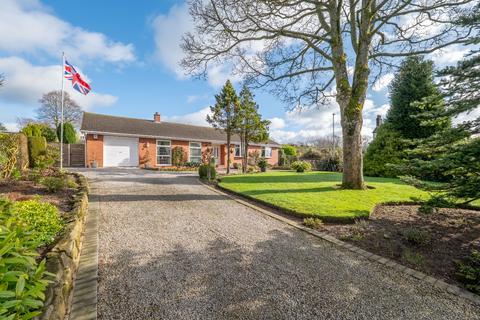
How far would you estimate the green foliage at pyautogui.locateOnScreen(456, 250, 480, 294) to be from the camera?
2.77m

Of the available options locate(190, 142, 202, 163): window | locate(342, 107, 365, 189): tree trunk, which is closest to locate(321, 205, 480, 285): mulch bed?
locate(342, 107, 365, 189): tree trunk

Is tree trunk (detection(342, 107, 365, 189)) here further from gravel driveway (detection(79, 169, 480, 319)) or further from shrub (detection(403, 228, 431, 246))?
gravel driveway (detection(79, 169, 480, 319))

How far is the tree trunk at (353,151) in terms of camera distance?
316 inches

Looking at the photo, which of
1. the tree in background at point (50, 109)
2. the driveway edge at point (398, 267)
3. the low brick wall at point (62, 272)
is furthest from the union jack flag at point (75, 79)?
the tree in background at point (50, 109)

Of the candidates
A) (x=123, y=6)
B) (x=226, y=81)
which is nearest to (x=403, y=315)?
(x=123, y=6)

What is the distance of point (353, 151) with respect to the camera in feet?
26.8

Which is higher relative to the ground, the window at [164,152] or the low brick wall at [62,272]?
the window at [164,152]

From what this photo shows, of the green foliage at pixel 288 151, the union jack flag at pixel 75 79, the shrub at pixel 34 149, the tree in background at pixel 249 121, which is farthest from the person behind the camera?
the green foliage at pixel 288 151

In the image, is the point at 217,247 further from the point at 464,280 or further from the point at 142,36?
the point at 142,36

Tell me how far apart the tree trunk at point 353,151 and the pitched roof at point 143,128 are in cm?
974

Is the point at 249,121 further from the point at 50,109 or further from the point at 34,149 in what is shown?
the point at 50,109

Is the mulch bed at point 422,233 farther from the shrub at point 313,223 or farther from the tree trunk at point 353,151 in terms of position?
the tree trunk at point 353,151

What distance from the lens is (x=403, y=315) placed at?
2258 mm

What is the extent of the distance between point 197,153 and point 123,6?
1477 cm
